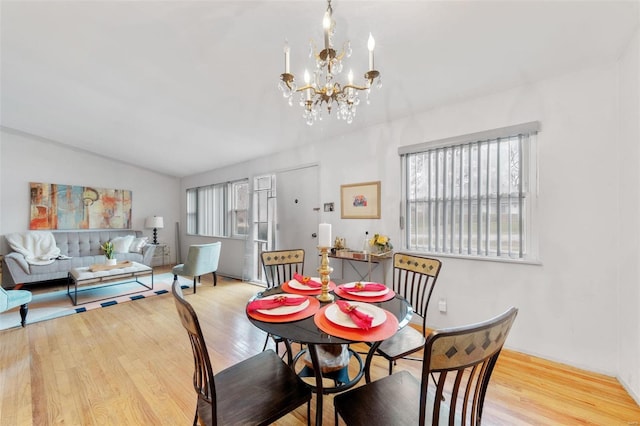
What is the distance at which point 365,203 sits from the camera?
10.4ft

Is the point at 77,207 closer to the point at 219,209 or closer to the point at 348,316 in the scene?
the point at 219,209

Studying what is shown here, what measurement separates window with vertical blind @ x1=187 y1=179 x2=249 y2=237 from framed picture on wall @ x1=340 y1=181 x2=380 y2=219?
2275 mm

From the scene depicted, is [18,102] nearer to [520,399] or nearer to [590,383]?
[520,399]

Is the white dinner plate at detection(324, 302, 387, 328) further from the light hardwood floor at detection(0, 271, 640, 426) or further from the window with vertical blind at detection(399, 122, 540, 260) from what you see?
the window with vertical blind at detection(399, 122, 540, 260)

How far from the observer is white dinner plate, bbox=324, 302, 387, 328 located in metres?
1.19

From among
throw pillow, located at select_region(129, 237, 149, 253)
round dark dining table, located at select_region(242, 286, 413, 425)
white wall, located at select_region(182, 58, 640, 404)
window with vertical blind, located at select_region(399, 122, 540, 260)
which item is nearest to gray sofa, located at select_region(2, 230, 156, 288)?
throw pillow, located at select_region(129, 237, 149, 253)

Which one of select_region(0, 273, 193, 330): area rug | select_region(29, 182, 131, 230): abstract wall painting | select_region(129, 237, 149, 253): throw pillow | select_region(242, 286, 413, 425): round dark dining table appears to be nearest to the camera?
select_region(242, 286, 413, 425): round dark dining table

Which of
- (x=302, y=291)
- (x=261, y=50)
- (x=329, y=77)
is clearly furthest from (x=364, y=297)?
(x=261, y=50)

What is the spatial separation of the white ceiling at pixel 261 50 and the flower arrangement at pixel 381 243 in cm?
142

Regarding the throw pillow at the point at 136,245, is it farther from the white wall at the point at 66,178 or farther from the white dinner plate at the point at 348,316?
the white dinner plate at the point at 348,316

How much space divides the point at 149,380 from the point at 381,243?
242 centimetres

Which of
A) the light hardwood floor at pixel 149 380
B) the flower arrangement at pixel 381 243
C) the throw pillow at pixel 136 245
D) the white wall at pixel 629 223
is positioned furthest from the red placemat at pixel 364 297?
the throw pillow at pixel 136 245

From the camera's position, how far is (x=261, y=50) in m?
2.03

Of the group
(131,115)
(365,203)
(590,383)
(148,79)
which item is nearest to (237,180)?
(131,115)
